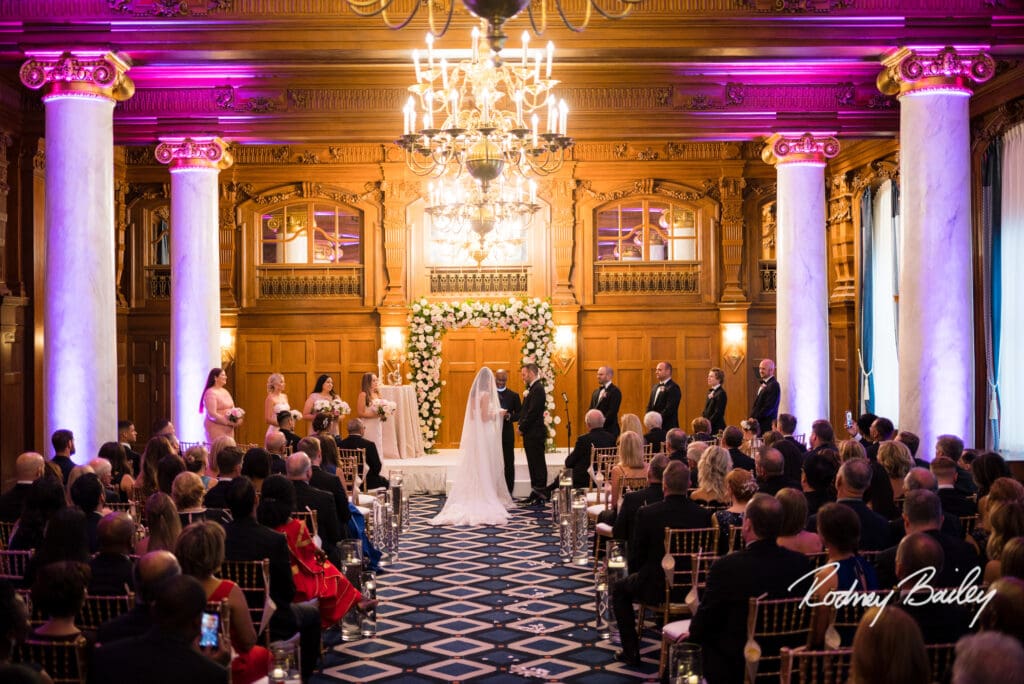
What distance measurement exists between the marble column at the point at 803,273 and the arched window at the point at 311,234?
7.70m

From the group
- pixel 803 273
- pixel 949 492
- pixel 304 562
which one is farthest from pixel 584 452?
pixel 304 562

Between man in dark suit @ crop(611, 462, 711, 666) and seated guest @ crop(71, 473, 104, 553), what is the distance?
319cm

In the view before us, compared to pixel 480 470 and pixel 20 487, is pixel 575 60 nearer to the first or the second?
pixel 480 470

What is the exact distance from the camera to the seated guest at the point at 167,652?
3.70 metres

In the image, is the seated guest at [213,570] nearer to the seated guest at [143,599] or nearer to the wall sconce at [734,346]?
the seated guest at [143,599]

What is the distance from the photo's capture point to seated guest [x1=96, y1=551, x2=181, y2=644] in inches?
167

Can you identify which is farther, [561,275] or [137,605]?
[561,275]

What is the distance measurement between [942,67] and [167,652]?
28.7 feet

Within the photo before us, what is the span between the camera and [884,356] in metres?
17.0

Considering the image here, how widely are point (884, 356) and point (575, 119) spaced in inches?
253

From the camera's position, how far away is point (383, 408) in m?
14.8

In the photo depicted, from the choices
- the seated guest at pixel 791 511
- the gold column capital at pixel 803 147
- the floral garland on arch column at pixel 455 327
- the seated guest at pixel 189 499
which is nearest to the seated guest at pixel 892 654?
the seated guest at pixel 791 511

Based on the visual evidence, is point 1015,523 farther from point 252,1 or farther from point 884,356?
point 884,356

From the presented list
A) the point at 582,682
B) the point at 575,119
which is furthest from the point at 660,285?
the point at 582,682
